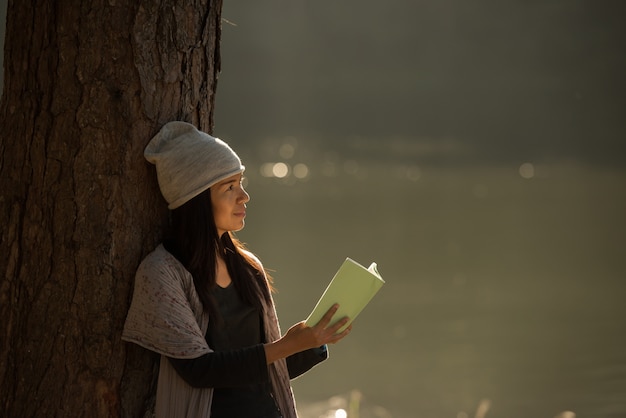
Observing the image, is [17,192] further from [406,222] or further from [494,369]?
[406,222]

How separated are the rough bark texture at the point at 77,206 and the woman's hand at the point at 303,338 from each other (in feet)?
1.45

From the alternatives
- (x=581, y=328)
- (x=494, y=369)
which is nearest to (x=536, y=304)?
(x=581, y=328)

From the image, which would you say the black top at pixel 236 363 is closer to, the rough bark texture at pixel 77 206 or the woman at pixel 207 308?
the woman at pixel 207 308

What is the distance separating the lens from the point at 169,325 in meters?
3.22

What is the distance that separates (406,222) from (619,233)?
533 centimetres

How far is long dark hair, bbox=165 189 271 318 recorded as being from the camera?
11.1ft

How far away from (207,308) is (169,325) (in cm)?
18

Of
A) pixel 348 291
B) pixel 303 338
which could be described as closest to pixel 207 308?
pixel 303 338

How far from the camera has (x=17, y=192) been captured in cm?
346

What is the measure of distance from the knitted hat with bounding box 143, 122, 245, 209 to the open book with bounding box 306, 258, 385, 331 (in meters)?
0.46

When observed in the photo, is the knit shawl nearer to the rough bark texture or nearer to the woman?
the woman

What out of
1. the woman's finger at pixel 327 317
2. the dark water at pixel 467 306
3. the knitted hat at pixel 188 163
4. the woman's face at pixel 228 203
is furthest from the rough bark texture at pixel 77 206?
the dark water at pixel 467 306

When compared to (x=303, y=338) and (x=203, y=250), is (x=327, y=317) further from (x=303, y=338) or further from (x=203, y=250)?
(x=203, y=250)

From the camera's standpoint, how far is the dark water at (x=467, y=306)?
997cm
